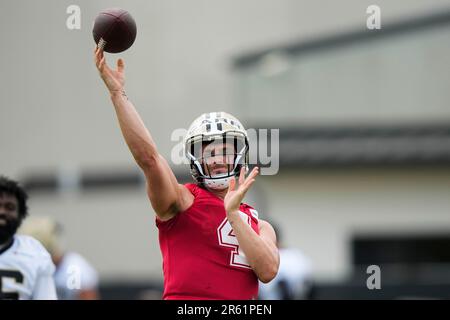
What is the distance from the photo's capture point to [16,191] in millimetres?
5746

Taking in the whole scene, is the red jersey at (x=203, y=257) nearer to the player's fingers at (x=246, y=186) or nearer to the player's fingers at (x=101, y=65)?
the player's fingers at (x=246, y=186)

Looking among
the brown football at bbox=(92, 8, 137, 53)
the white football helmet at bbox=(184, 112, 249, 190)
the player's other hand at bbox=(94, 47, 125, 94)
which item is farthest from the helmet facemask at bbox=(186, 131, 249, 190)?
the brown football at bbox=(92, 8, 137, 53)

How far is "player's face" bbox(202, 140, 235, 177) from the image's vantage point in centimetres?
455

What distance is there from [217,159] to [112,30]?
81 cm

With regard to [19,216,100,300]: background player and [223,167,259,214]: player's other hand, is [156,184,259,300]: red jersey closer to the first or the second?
[223,167,259,214]: player's other hand

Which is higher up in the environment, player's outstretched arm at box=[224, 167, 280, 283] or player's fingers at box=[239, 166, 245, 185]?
player's fingers at box=[239, 166, 245, 185]

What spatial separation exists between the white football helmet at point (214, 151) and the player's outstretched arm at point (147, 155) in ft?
0.60

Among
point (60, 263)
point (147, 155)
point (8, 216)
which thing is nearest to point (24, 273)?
point (8, 216)

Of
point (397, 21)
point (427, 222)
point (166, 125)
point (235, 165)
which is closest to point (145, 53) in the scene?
point (166, 125)

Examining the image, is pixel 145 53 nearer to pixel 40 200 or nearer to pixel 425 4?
pixel 40 200

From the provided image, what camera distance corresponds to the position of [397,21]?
1808 cm

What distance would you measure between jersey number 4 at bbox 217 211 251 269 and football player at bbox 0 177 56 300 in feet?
5.14

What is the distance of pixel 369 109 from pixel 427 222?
2.31 meters
